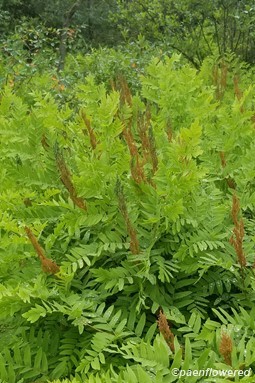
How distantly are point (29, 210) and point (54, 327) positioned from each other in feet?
1.47

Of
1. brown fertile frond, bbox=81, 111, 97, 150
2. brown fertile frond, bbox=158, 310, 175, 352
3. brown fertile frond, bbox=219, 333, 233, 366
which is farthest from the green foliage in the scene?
brown fertile frond, bbox=219, 333, 233, 366

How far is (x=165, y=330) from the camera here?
127 centimetres

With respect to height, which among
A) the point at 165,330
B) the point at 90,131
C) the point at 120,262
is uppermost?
the point at 90,131

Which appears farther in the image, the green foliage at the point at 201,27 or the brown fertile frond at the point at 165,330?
the green foliage at the point at 201,27

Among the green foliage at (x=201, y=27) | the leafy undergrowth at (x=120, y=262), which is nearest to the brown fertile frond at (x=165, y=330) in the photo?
the leafy undergrowth at (x=120, y=262)

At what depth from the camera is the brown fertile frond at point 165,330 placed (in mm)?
1222

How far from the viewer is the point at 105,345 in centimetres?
148

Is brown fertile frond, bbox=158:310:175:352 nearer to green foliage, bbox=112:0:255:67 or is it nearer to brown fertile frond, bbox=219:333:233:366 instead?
brown fertile frond, bbox=219:333:233:366

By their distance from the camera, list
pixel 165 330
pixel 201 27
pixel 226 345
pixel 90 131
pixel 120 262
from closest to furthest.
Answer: pixel 226 345
pixel 165 330
pixel 120 262
pixel 90 131
pixel 201 27

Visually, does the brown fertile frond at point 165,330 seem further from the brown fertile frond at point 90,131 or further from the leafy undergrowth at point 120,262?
the brown fertile frond at point 90,131

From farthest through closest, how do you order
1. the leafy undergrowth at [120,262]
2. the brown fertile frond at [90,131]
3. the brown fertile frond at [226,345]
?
the brown fertile frond at [90,131] < the leafy undergrowth at [120,262] < the brown fertile frond at [226,345]

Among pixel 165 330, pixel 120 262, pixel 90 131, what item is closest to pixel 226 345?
pixel 165 330

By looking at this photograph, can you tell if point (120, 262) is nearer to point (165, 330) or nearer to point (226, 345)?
point (165, 330)

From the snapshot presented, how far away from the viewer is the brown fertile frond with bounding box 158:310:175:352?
4.01 ft
